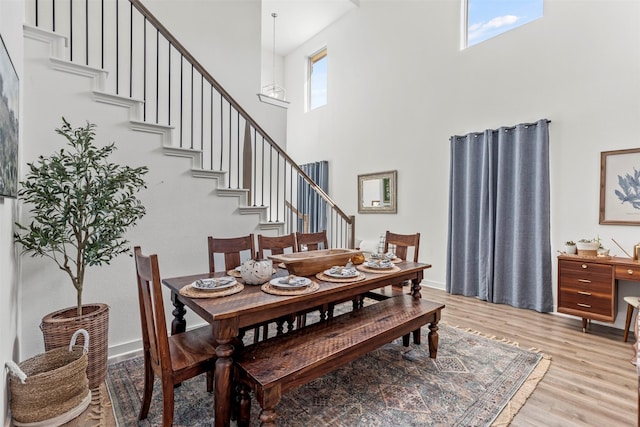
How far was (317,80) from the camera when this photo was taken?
720 cm

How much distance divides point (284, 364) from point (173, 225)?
1.79 metres

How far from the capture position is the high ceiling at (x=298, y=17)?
232 inches

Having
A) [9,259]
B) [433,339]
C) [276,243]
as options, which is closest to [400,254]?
[433,339]

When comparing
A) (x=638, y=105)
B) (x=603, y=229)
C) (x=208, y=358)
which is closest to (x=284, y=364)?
(x=208, y=358)

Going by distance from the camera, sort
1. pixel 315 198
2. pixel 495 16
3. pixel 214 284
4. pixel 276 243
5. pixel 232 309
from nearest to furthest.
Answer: pixel 232 309, pixel 214 284, pixel 276 243, pixel 495 16, pixel 315 198

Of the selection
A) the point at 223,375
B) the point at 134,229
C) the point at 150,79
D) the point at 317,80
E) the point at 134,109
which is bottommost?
the point at 223,375

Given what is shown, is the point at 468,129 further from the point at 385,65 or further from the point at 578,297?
the point at 578,297

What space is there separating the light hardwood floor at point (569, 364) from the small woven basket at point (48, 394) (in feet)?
7.94

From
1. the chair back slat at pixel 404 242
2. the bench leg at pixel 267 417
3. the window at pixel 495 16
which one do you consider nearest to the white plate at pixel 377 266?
the chair back slat at pixel 404 242

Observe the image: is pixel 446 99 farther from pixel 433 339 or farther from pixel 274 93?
→ pixel 274 93

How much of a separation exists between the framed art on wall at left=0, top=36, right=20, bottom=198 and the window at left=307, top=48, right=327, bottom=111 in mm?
5849

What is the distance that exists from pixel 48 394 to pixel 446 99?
203 inches

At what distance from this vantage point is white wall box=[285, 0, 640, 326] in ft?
10.6

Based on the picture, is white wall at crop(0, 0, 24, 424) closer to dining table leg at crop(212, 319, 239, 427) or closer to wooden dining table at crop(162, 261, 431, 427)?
wooden dining table at crop(162, 261, 431, 427)
